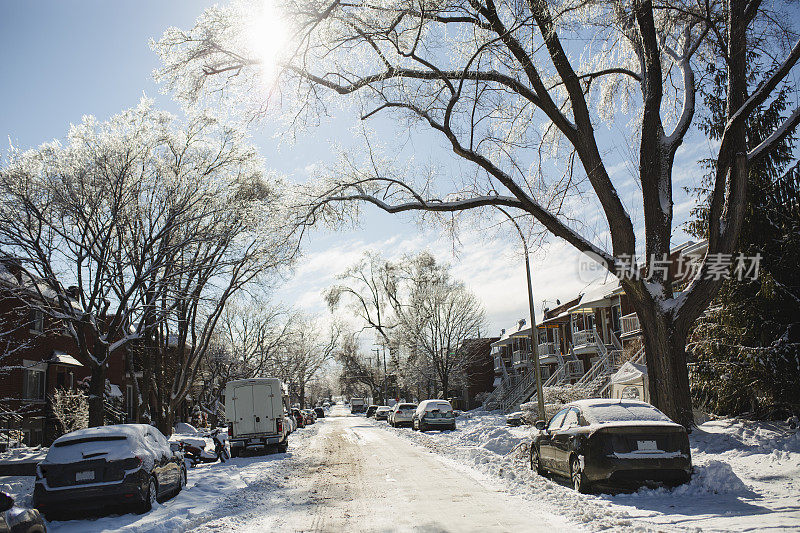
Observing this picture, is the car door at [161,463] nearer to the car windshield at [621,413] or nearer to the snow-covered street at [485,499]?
the snow-covered street at [485,499]

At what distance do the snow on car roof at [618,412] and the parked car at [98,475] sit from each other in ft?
24.1

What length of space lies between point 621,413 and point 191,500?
7.67 metres

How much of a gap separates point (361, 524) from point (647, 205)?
372 inches

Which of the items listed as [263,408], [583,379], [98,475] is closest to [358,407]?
[583,379]

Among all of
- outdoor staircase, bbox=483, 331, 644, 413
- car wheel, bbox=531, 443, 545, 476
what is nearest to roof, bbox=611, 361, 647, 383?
outdoor staircase, bbox=483, 331, 644, 413

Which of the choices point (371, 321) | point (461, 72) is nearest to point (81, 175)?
point (461, 72)

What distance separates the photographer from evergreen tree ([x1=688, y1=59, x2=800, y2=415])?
1327 cm

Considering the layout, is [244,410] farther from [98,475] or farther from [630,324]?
[630,324]

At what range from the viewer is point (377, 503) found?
9570 mm

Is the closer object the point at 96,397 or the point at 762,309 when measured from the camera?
the point at 762,309

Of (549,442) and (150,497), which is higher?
(549,442)

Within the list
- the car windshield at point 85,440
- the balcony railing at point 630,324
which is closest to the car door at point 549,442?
the car windshield at point 85,440

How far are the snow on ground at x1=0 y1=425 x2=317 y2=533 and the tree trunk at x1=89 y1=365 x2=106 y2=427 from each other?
2492 mm

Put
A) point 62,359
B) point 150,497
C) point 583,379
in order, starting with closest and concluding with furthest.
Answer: point 150,497 → point 583,379 → point 62,359
